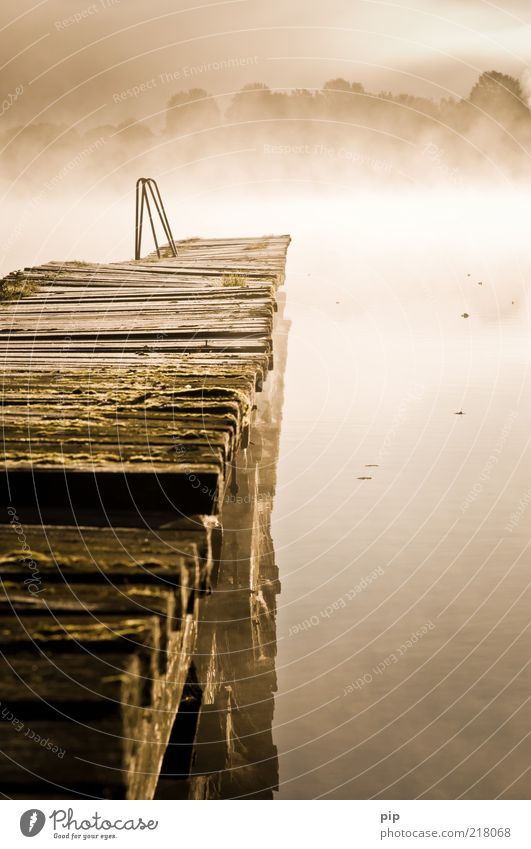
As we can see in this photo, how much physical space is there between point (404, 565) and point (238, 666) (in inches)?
125

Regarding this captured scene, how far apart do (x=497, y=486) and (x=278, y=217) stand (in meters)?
48.1

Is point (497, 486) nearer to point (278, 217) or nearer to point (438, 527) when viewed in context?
point (438, 527)

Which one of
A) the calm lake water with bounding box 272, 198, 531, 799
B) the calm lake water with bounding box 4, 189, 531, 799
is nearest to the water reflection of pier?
the calm lake water with bounding box 4, 189, 531, 799

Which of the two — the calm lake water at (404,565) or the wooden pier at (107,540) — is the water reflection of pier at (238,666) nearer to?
the calm lake water at (404,565)

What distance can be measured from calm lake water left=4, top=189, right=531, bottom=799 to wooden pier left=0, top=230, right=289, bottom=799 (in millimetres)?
2701

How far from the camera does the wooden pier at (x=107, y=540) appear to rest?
210cm

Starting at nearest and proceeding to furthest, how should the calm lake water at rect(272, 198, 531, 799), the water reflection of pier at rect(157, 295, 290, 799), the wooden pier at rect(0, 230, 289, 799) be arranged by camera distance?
the wooden pier at rect(0, 230, 289, 799) → the water reflection of pier at rect(157, 295, 290, 799) → the calm lake water at rect(272, 198, 531, 799)

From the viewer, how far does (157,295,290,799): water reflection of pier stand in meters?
6.78

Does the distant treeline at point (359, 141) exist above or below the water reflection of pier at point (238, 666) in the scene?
above

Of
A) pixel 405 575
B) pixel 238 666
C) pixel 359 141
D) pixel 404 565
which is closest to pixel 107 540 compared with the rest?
pixel 238 666

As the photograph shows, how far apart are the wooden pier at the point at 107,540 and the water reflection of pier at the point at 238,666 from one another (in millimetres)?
1187

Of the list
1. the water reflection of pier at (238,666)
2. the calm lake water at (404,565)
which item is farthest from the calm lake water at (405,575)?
the water reflection of pier at (238,666)

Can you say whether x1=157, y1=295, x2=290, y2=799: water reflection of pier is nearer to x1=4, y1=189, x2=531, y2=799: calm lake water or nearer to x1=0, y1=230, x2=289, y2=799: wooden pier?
x1=4, y1=189, x2=531, y2=799: calm lake water
